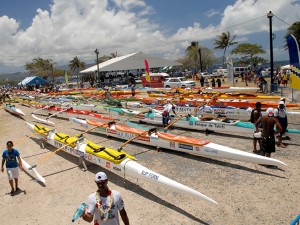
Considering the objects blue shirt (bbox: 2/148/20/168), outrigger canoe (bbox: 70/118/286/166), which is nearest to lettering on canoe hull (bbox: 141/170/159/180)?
outrigger canoe (bbox: 70/118/286/166)

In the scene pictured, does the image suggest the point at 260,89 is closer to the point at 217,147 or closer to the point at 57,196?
the point at 217,147

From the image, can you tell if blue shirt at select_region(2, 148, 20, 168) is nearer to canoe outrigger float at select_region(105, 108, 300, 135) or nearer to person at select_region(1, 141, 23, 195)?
person at select_region(1, 141, 23, 195)

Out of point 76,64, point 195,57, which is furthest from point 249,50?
point 76,64

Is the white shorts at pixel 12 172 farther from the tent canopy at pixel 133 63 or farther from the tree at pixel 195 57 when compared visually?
the tree at pixel 195 57

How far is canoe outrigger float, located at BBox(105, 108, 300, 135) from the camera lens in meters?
9.94

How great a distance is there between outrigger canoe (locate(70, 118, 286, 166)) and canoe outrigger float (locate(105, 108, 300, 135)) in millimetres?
2323

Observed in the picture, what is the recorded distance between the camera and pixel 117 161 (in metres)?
7.22


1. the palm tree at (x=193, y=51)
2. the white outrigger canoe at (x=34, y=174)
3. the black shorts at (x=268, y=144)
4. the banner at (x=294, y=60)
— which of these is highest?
the palm tree at (x=193, y=51)

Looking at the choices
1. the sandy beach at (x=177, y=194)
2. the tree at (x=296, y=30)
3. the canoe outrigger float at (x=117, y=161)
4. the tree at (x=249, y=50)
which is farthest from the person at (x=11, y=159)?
the tree at (x=249, y=50)

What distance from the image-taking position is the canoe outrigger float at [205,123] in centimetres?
994

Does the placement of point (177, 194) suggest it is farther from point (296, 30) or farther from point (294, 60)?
point (296, 30)

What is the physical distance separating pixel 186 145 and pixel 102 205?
17.8 ft

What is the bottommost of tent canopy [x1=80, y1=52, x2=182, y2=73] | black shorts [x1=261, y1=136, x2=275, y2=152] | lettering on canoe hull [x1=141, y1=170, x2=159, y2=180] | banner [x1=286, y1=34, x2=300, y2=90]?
lettering on canoe hull [x1=141, y1=170, x2=159, y2=180]

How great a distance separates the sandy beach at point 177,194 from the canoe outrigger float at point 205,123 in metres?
0.61
